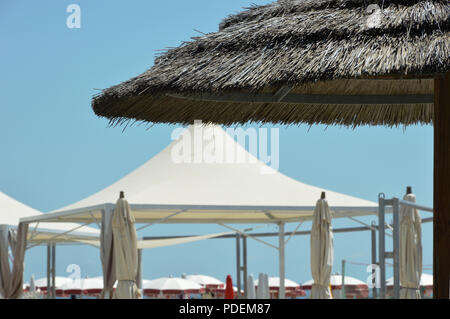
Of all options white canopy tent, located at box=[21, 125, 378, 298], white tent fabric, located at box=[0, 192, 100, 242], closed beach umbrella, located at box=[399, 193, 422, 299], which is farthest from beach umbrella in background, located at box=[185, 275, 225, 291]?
closed beach umbrella, located at box=[399, 193, 422, 299]

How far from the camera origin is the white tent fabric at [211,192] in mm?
13883

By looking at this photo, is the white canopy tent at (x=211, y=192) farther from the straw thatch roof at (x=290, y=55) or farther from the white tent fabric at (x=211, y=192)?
the straw thatch roof at (x=290, y=55)

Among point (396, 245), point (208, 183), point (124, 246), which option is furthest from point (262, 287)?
point (396, 245)

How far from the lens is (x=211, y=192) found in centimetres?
1448

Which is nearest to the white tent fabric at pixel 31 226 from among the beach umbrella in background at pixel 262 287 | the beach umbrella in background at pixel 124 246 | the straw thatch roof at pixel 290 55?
the beach umbrella in background at pixel 262 287

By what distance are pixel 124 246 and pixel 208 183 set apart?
3.61 m

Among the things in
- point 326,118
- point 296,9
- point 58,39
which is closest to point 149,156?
point 326,118

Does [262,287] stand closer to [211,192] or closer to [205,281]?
[211,192]

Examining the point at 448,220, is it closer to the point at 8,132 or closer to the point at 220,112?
the point at 220,112

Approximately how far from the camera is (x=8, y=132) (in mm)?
46688

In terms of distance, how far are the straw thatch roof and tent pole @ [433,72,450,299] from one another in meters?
0.18

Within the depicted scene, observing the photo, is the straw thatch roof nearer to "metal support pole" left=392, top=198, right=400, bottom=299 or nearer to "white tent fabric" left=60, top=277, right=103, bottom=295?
"metal support pole" left=392, top=198, right=400, bottom=299

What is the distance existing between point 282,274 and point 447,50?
12517 mm

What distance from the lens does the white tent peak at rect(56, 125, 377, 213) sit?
1416cm
